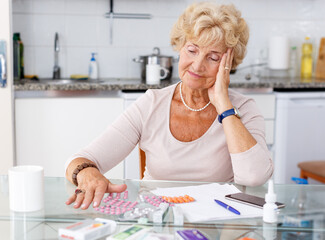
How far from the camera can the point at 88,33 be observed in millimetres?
3430

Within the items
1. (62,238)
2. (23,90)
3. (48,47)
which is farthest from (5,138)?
(62,238)

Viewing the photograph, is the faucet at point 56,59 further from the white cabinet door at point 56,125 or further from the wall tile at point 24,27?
the white cabinet door at point 56,125

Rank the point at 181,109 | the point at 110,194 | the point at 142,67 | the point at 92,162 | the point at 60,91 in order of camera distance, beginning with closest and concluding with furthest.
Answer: the point at 110,194 → the point at 92,162 → the point at 181,109 → the point at 60,91 → the point at 142,67

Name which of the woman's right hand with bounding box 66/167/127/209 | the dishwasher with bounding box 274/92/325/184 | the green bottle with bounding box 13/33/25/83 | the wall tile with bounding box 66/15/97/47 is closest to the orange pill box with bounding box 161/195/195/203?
the woman's right hand with bounding box 66/167/127/209

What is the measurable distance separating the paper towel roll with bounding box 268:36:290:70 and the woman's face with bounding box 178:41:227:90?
200 centimetres

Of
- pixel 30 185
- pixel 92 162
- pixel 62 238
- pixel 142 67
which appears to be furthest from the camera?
pixel 142 67

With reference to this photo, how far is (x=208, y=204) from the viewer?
116 cm

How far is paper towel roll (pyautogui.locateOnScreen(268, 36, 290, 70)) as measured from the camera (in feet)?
11.6

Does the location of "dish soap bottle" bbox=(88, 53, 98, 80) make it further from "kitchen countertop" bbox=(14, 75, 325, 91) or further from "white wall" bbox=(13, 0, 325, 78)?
"kitchen countertop" bbox=(14, 75, 325, 91)

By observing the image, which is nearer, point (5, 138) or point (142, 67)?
point (5, 138)

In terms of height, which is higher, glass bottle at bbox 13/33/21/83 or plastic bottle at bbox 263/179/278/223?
glass bottle at bbox 13/33/21/83

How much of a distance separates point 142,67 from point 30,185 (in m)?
2.30

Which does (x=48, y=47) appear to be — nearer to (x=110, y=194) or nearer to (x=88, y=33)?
(x=88, y=33)

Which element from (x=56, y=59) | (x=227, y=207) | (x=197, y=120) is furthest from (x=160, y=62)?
(x=227, y=207)
